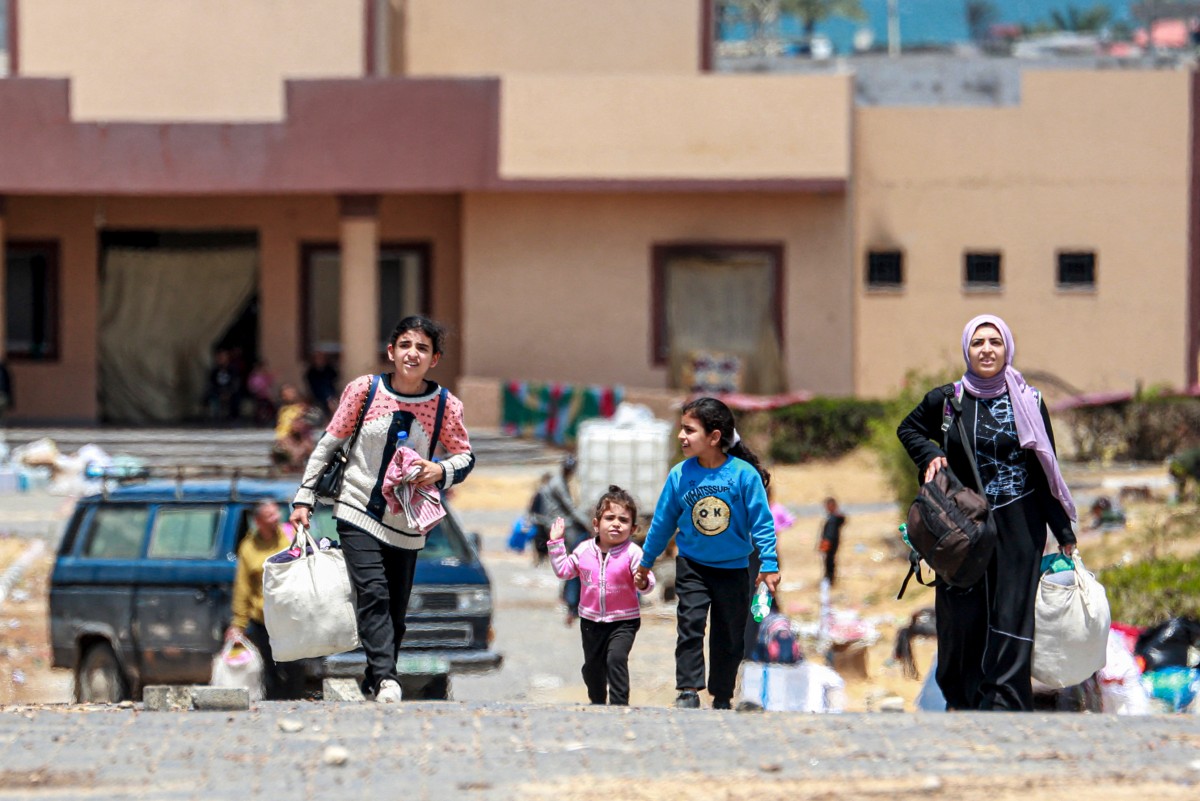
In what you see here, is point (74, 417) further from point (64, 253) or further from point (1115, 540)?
point (1115, 540)

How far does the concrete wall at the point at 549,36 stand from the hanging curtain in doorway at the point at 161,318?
460cm

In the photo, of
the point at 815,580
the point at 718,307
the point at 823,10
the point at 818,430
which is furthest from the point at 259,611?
the point at 823,10

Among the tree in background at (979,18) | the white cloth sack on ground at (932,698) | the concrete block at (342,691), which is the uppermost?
the tree in background at (979,18)

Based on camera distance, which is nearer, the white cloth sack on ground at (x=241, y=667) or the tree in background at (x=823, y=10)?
the white cloth sack on ground at (x=241, y=667)

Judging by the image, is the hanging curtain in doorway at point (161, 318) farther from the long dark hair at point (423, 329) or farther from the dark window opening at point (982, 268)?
the long dark hair at point (423, 329)

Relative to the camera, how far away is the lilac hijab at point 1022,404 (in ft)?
25.1

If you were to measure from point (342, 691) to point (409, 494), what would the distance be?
106cm

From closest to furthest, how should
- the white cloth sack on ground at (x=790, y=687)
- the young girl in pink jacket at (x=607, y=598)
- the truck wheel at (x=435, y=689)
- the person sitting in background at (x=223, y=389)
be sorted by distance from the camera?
the young girl in pink jacket at (x=607, y=598), the white cloth sack on ground at (x=790, y=687), the truck wheel at (x=435, y=689), the person sitting in background at (x=223, y=389)

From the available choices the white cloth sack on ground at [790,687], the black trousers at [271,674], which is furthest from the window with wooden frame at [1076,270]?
the black trousers at [271,674]

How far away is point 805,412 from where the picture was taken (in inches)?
1029

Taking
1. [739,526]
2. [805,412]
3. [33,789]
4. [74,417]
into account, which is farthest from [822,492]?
[33,789]

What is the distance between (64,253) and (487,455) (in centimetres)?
841

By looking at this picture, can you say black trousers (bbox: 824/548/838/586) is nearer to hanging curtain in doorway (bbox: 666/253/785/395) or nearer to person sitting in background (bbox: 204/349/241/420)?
hanging curtain in doorway (bbox: 666/253/785/395)

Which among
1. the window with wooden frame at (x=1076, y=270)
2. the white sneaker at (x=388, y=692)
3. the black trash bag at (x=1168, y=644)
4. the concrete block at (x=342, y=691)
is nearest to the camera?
the white sneaker at (x=388, y=692)
